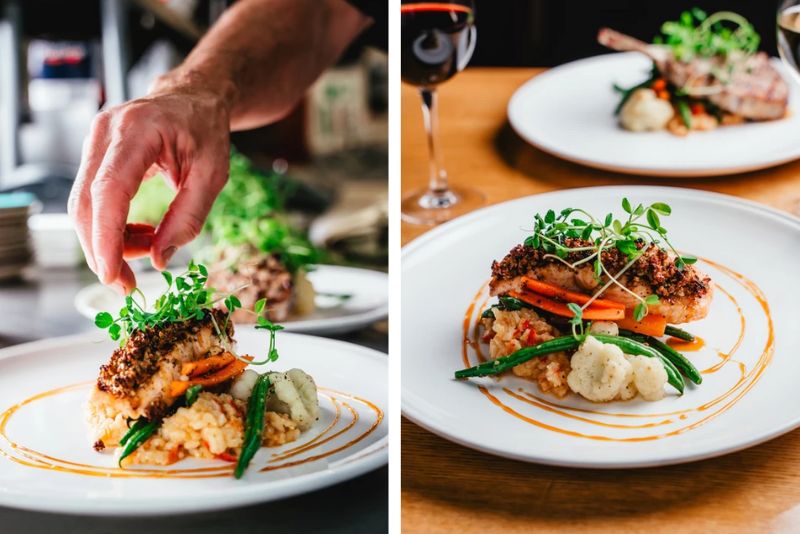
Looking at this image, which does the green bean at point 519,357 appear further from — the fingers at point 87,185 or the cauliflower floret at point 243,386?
the fingers at point 87,185

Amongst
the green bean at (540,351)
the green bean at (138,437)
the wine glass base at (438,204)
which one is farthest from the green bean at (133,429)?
the wine glass base at (438,204)

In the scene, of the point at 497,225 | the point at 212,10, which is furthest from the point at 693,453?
the point at 212,10

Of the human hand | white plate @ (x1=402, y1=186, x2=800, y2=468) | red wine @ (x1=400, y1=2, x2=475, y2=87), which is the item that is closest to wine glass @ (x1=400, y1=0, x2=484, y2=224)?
red wine @ (x1=400, y1=2, x2=475, y2=87)

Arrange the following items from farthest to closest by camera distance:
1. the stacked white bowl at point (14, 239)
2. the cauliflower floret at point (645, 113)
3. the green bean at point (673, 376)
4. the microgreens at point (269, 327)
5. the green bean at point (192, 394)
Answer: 1. the stacked white bowl at point (14, 239)
2. the cauliflower floret at point (645, 113)
3. the microgreens at point (269, 327)
4. the green bean at point (192, 394)
5. the green bean at point (673, 376)

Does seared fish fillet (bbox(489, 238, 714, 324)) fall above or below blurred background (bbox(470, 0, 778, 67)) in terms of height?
below

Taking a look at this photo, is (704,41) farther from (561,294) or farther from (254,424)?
(254,424)

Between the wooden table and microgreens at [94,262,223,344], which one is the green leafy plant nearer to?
microgreens at [94,262,223,344]

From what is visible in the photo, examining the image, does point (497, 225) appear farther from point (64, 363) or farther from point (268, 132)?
point (268, 132)
